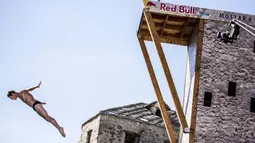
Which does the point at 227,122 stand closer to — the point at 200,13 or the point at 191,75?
the point at 191,75

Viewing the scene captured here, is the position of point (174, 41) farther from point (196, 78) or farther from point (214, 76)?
point (214, 76)

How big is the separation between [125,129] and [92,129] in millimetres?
2336

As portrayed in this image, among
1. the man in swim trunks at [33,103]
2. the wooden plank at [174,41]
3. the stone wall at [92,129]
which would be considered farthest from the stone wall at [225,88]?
Answer: the stone wall at [92,129]

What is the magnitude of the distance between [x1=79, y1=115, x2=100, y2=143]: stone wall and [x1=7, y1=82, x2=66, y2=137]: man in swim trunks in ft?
65.4

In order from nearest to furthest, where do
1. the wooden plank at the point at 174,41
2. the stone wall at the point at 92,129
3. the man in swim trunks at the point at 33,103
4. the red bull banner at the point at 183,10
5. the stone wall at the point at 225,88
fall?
1. the man in swim trunks at the point at 33,103
2. the stone wall at the point at 225,88
3. the red bull banner at the point at 183,10
4. the wooden plank at the point at 174,41
5. the stone wall at the point at 92,129

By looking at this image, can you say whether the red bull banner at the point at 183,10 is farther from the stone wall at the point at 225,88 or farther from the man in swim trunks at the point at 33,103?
the man in swim trunks at the point at 33,103

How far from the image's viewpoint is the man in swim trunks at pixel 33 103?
6.59 meters

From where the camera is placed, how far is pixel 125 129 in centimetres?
2692

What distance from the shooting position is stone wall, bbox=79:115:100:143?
27.0m

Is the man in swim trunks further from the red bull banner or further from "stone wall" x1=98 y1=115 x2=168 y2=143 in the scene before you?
"stone wall" x1=98 y1=115 x2=168 y2=143

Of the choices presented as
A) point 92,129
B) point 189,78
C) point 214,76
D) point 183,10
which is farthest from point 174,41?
point 92,129

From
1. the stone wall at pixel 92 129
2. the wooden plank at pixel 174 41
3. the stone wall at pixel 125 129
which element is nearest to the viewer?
the wooden plank at pixel 174 41

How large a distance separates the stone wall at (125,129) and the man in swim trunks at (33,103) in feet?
65.1

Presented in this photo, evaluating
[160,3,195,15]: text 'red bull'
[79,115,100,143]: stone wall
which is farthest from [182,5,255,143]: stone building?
[79,115,100,143]: stone wall
